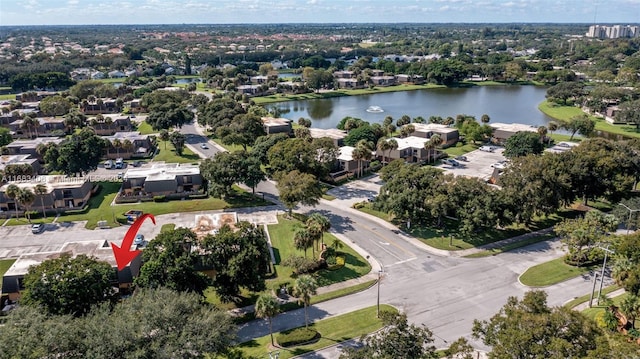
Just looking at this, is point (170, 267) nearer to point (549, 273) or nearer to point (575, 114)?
point (549, 273)

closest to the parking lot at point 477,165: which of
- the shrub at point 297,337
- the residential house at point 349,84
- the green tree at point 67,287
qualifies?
the shrub at point 297,337

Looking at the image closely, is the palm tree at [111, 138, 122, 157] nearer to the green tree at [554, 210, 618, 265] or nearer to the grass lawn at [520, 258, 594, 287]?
the grass lawn at [520, 258, 594, 287]

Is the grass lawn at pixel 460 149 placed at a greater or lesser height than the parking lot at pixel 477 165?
greater

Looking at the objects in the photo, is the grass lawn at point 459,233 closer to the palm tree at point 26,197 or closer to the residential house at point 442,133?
the residential house at point 442,133

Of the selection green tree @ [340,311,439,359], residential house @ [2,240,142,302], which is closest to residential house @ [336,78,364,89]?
residential house @ [2,240,142,302]

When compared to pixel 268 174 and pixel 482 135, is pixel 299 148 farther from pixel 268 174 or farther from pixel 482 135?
pixel 482 135

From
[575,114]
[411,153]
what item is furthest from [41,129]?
[575,114]
